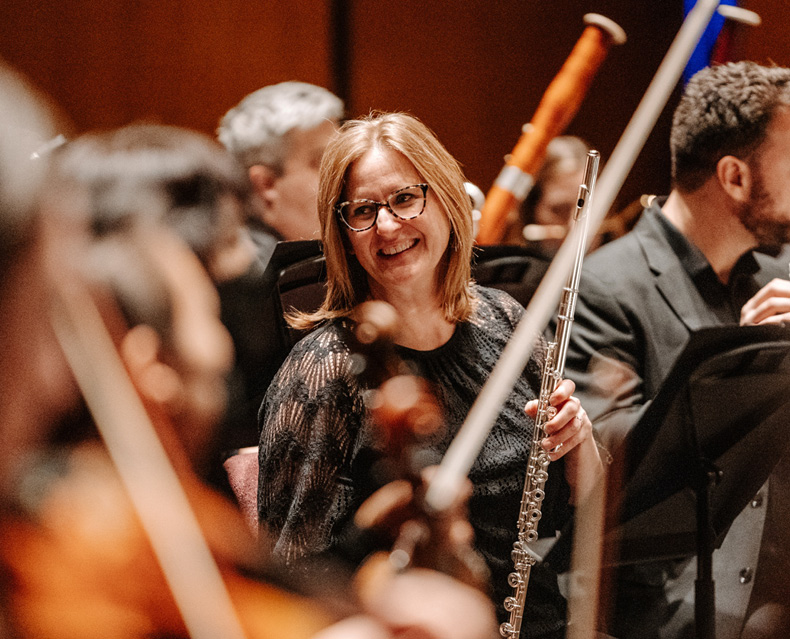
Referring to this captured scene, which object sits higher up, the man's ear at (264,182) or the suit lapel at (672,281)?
the man's ear at (264,182)

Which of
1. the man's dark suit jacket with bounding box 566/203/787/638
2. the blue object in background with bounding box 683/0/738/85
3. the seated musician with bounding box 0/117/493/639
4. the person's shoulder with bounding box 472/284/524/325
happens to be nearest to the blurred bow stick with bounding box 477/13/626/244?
the person's shoulder with bounding box 472/284/524/325

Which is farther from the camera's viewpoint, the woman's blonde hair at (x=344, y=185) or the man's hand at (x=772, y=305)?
the man's hand at (x=772, y=305)

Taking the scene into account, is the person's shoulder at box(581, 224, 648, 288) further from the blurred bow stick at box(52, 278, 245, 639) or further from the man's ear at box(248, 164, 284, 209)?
the blurred bow stick at box(52, 278, 245, 639)

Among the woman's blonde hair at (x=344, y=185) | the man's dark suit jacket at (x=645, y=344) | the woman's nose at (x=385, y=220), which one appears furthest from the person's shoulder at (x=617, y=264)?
the woman's nose at (x=385, y=220)

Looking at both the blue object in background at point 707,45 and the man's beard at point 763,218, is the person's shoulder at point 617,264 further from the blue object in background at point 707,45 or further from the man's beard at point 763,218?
the blue object in background at point 707,45

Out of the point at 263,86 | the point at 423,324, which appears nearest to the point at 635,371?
the point at 423,324

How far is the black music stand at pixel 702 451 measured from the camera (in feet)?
2.68

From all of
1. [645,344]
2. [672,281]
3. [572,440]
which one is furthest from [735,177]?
[572,440]

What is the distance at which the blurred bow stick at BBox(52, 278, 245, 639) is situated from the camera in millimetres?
378

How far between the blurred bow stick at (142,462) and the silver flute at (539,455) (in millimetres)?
546

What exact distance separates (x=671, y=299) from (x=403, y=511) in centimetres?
78

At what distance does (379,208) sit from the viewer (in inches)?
35.9

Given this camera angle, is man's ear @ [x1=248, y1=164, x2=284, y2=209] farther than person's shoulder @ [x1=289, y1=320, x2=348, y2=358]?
Yes

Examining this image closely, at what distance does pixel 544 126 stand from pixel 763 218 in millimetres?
403
